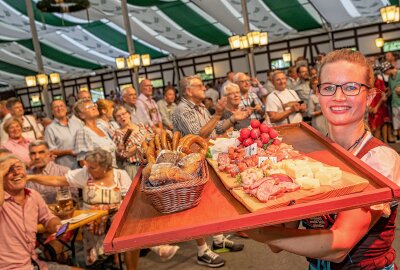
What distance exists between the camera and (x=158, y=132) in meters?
2.31

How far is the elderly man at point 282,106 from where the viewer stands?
528 centimetres

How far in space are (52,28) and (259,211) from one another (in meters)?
16.1

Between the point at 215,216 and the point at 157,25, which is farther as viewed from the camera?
the point at 157,25

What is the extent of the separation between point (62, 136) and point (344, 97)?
176 inches

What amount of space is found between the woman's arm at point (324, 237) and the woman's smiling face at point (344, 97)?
0.34 m

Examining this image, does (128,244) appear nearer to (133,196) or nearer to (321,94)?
(133,196)

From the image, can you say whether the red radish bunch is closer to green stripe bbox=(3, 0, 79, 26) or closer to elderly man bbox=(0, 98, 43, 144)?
elderly man bbox=(0, 98, 43, 144)

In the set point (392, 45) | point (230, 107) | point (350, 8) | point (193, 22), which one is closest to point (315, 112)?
point (230, 107)

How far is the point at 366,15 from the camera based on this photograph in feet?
49.1

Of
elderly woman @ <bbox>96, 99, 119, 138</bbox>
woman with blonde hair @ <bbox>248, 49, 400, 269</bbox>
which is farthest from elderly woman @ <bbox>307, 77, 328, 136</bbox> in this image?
woman with blonde hair @ <bbox>248, 49, 400, 269</bbox>

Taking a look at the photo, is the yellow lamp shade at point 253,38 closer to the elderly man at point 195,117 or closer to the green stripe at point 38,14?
the green stripe at point 38,14

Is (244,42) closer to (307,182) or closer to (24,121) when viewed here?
(24,121)

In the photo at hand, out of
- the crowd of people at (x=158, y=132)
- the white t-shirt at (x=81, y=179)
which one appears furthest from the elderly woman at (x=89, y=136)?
the white t-shirt at (x=81, y=179)

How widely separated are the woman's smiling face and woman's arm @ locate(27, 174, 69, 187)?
3024 mm
